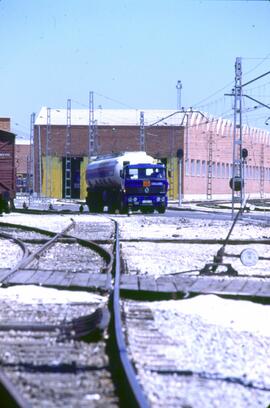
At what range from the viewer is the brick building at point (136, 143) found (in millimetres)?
78812

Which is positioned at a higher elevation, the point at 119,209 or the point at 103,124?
the point at 103,124

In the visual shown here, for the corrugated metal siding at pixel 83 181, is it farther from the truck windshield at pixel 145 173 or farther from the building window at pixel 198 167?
the truck windshield at pixel 145 173

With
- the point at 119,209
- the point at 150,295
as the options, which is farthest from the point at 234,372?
the point at 119,209

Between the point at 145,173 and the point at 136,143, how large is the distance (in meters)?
36.8

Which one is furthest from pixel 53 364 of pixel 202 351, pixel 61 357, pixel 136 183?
pixel 136 183

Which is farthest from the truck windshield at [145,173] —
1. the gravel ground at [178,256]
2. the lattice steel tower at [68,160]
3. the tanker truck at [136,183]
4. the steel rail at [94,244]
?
the lattice steel tower at [68,160]

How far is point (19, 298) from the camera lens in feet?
31.7

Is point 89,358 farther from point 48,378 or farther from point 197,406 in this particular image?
point 197,406

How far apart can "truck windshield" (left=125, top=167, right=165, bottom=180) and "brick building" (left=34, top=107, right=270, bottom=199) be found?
105ft

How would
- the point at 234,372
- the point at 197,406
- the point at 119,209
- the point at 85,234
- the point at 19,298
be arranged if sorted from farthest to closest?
the point at 119,209 → the point at 85,234 → the point at 19,298 → the point at 234,372 → the point at 197,406

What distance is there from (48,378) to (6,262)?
Answer: 9477mm

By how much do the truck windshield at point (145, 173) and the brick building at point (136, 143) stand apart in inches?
1256

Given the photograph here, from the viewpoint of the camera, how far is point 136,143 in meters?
80.6

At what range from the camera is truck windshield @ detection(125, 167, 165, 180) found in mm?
43562
